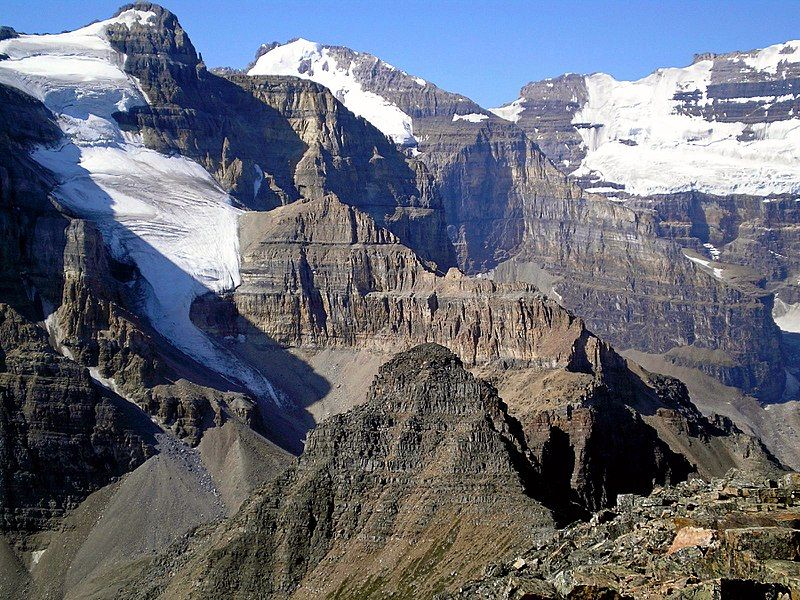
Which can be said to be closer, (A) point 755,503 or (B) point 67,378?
(A) point 755,503

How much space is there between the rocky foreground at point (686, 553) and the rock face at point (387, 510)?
95.4 ft

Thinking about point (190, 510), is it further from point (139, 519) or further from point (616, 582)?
point (616, 582)

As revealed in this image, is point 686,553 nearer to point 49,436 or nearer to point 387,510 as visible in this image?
point 387,510

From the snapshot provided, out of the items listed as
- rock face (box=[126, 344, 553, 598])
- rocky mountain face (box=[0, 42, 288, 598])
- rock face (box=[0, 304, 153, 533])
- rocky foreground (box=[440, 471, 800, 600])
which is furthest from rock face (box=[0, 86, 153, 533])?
rocky foreground (box=[440, 471, 800, 600])

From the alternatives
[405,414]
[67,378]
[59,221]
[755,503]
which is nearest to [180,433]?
[67,378]

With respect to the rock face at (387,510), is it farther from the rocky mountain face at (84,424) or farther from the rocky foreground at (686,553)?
the rocky mountain face at (84,424)

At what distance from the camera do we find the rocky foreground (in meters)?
46.0

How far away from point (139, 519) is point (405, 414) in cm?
4928

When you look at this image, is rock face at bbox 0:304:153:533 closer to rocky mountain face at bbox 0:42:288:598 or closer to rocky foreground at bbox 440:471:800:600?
rocky mountain face at bbox 0:42:288:598

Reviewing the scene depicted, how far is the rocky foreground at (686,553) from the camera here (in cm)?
4597

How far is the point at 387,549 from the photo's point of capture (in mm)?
96250

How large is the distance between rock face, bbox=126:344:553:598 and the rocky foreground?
29.1m

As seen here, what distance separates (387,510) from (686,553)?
167 feet

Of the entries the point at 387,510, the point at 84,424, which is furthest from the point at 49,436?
the point at 387,510
